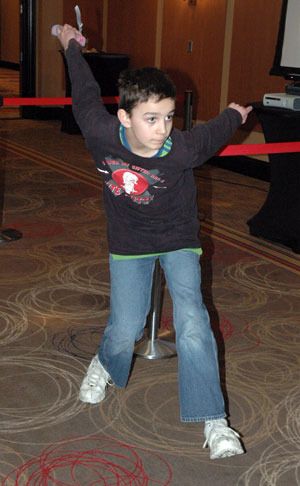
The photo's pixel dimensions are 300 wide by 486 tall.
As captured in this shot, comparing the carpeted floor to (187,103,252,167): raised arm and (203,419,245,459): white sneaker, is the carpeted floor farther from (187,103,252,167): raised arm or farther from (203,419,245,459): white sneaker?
(187,103,252,167): raised arm

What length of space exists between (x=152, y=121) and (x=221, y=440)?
1064mm

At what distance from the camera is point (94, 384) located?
2730 mm

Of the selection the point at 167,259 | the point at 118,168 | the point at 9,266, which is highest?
the point at 118,168

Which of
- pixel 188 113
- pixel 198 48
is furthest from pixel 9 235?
pixel 198 48

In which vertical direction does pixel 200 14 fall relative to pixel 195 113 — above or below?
above

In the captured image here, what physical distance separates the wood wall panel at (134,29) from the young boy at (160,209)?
6.64m

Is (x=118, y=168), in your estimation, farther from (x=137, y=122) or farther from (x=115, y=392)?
(x=115, y=392)

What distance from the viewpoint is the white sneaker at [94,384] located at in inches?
107

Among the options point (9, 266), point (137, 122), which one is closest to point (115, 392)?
point (137, 122)

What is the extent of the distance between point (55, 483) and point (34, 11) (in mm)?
9583

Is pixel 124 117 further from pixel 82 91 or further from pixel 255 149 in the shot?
pixel 255 149

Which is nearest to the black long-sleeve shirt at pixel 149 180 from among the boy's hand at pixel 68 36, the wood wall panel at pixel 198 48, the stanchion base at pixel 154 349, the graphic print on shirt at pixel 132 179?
the graphic print on shirt at pixel 132 179

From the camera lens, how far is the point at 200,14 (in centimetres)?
790

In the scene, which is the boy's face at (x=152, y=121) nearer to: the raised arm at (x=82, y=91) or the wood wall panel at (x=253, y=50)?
the raised arm at (x=82, y=91)
